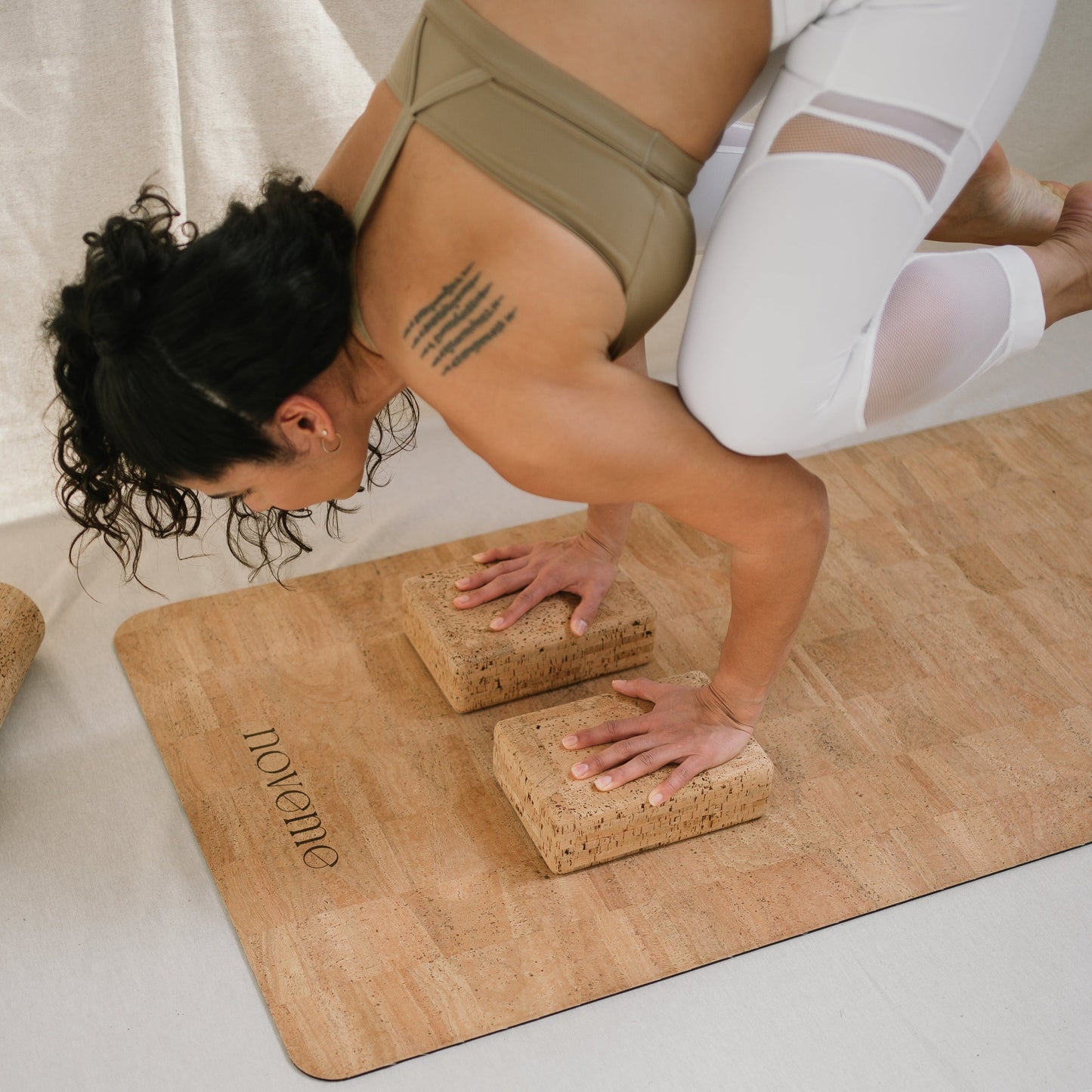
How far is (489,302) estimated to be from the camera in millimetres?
1253

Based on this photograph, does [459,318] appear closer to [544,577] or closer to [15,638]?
[544,577]

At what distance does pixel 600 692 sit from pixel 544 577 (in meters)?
0.19

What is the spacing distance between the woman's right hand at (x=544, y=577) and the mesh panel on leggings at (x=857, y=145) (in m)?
0.76

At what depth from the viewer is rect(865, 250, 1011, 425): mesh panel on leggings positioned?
1.38 meters

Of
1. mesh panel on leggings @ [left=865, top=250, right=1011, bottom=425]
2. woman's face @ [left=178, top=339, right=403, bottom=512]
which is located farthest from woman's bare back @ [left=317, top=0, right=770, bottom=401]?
mesh panel on leggings @ [left=865, top=250, right=1011, bottom=425]

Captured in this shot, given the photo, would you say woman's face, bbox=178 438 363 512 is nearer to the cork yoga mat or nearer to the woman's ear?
the woman's ear

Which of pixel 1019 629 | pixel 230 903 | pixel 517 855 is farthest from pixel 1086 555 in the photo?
pixel 230 903

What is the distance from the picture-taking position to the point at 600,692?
1856 millimetres

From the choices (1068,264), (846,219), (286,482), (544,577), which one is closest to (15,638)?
(286,482)

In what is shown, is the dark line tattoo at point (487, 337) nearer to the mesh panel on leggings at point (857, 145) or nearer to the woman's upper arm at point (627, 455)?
the woman's upper arm at point (627, 455)

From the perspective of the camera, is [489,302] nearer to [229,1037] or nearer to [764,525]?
[764,525]

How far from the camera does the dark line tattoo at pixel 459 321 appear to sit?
1.25m

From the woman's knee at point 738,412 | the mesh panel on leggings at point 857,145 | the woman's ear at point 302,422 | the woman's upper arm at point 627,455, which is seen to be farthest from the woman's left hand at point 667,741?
the mesh panel on leggings at point 857,145

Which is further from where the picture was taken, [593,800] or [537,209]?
[593,800]
